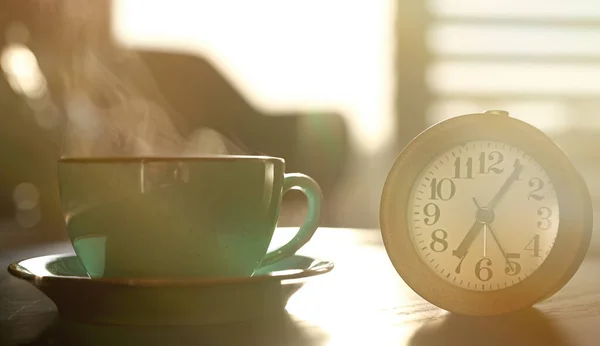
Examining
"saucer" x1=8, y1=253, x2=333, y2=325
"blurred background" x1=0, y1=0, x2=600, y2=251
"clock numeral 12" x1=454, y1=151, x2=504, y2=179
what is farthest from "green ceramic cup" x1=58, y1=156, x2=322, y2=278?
"blurred background" x1=0, y1=0, x2=600, y2=251

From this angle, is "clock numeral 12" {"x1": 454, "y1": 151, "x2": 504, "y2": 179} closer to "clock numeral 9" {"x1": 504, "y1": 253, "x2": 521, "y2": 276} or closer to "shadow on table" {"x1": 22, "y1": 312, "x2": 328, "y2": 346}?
"clock numeral 9" {"x1": 504, "y1": 253, "x2": 521, "y2": 276}

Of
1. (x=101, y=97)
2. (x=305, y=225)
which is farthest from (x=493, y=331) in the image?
(x=101, y=97)

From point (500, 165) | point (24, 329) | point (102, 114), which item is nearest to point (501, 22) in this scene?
point (102, 114)

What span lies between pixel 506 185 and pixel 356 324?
18cm

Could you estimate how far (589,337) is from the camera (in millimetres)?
491

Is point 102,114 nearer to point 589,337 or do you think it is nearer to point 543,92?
point 543,92

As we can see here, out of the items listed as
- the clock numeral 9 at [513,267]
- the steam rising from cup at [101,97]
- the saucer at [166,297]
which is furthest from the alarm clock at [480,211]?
the steam rising from cup at [101,97]

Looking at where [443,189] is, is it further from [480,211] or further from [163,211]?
[163,211]

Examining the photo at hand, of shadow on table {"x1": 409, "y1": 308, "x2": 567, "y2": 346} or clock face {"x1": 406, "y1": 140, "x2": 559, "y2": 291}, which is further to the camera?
clock face {"x1": 406, "y1": 140, "x2": 559, "y2": 291}

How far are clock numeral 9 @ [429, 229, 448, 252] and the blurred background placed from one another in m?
1.49

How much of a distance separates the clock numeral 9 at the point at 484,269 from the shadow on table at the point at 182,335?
17 cm

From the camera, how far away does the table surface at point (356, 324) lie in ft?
1.59

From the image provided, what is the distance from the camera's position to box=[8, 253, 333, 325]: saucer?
19.9 inches

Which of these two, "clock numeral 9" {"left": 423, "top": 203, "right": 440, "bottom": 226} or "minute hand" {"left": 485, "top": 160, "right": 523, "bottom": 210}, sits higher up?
"minute hand" {"left": 485, "top": 160, "right": 523, "bottom": 210}
